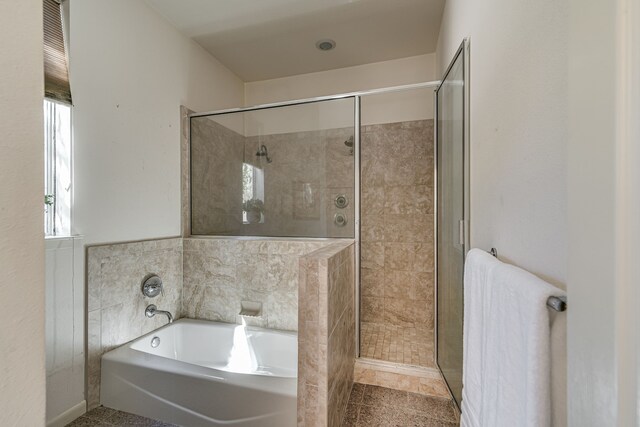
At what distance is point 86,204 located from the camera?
4.72 ft

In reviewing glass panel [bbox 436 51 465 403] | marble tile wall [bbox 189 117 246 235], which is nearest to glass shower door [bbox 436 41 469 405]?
glass panel [bbox 436 51 465 403]

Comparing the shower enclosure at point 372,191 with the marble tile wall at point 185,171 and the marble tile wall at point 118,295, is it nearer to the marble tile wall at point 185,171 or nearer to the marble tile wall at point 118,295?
the marble tile wall at point 185,171

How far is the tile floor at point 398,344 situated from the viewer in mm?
1901

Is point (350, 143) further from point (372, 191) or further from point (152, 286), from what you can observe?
point (152, 286)

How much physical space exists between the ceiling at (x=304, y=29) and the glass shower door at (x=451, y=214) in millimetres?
715

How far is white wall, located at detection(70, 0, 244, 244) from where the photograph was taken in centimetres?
143

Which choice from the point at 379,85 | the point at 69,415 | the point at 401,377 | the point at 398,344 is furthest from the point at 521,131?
the point at 69,415

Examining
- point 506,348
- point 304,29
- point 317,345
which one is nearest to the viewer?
point 506,348

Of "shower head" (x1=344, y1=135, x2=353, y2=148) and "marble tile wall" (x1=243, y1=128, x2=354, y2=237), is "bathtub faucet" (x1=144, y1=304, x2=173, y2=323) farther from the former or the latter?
"shower head" (x1=344, y1=135, x2=353, y2=148)

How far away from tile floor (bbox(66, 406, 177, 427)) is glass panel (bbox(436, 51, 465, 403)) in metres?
1.56

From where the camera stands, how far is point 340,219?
76.9 inches

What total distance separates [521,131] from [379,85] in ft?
6.78

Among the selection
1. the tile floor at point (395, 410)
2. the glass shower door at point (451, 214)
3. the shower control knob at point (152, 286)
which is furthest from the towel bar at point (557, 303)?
the shower control knob at point (152, 286)

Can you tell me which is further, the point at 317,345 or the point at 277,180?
the point at 277,180
